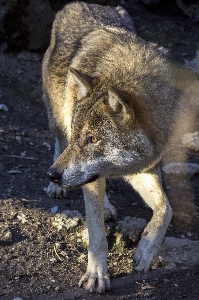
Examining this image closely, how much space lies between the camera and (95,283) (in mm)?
4289

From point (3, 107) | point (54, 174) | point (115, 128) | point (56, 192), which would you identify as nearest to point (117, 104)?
point (115, 128)

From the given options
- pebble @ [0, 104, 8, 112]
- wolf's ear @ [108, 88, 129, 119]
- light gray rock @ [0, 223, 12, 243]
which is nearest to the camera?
wolf's ear @ [108, 88, 129, 119]

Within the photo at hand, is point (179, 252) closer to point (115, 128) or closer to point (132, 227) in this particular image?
point (132, 227)

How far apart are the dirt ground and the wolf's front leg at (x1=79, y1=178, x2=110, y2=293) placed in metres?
0.09

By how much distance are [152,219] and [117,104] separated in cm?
122

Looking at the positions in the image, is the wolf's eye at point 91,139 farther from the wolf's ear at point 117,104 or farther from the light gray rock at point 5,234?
the light gray rock at point 5,234

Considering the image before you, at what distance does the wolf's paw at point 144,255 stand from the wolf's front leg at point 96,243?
0.93 feet

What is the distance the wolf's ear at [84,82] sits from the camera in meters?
4.27

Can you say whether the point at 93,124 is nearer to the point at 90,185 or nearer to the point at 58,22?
the point at 90,185

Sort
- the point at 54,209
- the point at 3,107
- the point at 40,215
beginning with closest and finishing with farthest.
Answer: the point at 40,215, the point at 54,209, the point at 3,107

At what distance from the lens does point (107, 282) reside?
4.30 metres

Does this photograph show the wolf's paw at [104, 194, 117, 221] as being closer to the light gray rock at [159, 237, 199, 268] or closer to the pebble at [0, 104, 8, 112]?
the light gray rock at [159, 237, 199, 268]

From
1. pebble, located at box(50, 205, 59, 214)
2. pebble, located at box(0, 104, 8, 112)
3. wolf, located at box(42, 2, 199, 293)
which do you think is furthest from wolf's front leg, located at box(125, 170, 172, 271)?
pebble, located at box(0, 104, 8, 112)

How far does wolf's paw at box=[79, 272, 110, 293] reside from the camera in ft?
14.0
